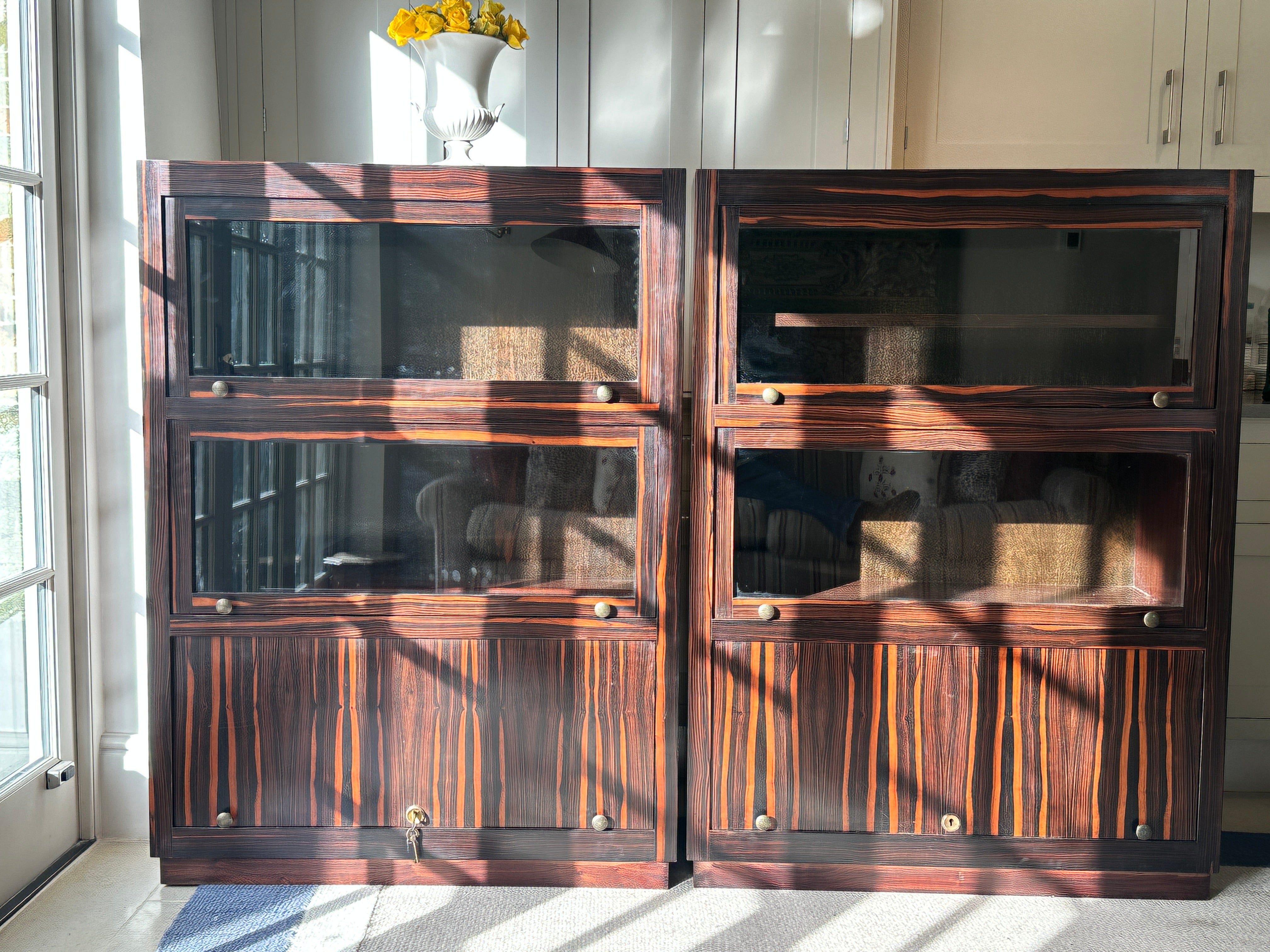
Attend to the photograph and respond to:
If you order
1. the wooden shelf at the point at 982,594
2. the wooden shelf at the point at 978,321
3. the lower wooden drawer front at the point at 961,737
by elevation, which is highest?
the wooden shelf at the point at 978,321

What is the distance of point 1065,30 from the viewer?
2365 mm

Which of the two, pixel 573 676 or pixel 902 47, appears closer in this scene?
pixel 573 676

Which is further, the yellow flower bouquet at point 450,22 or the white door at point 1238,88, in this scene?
the white door at point 1238,88

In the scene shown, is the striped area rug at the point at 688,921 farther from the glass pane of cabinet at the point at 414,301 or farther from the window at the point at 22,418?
the glass pane of cabinet at the point at 414,301

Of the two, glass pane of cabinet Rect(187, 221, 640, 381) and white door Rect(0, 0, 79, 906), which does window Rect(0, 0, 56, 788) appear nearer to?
white door Rect(0, 0, 79, 906)

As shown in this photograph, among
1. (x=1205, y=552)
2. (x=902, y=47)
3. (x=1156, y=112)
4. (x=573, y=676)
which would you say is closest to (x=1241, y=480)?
(x=1205, y=552)

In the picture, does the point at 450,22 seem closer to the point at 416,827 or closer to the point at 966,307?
the point at 966,307

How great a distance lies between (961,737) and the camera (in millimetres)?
1971

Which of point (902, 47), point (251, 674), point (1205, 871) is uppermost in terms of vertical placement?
point (902, 47)

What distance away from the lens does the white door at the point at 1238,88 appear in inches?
92.4

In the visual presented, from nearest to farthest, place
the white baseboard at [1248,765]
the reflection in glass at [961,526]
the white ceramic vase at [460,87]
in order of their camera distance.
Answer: the reflection in glass at [961,526] → the white ceramic vase at [460,87] → the white baseboard at [1248,765]

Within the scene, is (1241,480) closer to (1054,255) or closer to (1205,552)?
(1205,552)

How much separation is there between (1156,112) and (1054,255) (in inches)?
31.6

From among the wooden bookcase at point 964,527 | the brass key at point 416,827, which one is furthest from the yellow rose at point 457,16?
the brass key at point 416,827
